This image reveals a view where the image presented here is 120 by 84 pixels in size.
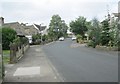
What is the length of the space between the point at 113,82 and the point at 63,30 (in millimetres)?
128847

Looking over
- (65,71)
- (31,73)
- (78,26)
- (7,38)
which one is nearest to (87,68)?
(65,71)

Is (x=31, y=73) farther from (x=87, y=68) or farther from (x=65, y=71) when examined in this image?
(x=87, y=68)

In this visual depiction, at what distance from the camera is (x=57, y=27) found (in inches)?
5285

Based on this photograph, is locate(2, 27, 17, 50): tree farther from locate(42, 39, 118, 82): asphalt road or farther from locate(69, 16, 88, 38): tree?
locate(69, 16, 88, 38): tree

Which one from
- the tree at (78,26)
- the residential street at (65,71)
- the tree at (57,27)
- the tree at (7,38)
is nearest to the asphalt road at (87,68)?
the residential street at (65,71)

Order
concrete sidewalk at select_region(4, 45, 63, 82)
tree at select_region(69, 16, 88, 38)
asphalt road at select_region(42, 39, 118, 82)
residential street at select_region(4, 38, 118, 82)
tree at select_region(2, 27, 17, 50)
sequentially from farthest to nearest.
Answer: tree at select_region(69, 16, 88, 38) → tree at select_region(2, 27, 17, 50) → concrete sidewalk at select_region(4, 45, 63, 82) → residential street at select_region(4, 38, 118, 82) → asphalt road at select_region(42, 39, 118, 82)

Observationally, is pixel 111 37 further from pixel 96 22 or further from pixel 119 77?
pixel 119 77

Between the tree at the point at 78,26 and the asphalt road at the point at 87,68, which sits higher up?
the tree at the point at 78,26

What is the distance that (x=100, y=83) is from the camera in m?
11.1

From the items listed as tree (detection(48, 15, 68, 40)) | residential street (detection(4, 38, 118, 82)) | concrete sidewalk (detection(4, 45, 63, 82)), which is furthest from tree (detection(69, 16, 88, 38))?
concrete sidewalk (detection(4, 45, 63, 82))

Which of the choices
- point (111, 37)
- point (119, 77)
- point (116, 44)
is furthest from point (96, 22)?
point (119, 77)

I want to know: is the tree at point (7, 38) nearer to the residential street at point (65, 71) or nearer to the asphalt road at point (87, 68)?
the asphalt road at point (87, 68)

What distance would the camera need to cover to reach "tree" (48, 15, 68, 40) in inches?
5128

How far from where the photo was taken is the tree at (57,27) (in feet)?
427
